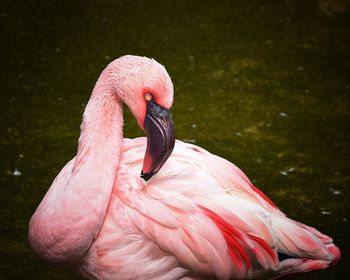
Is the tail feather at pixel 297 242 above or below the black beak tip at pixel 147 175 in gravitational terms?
below

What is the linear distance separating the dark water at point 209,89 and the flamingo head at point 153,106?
100 centimetres

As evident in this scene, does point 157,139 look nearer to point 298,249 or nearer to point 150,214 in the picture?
point 150,214

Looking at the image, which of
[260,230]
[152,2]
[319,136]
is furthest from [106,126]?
[152,2]

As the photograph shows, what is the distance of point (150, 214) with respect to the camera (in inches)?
96.5

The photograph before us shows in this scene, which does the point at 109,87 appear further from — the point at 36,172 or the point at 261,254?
the point at 36,172

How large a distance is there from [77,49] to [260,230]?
2.79 meters

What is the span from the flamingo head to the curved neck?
0.59ft

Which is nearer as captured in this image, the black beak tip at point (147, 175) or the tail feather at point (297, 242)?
the black beak tip at point (147, 175)

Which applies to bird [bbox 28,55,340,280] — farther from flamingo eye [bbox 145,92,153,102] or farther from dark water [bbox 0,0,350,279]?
dark water [bbox 0,0,350,279]

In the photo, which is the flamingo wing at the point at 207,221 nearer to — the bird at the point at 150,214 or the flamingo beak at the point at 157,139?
the bird at the point at 150,214

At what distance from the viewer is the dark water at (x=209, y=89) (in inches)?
144

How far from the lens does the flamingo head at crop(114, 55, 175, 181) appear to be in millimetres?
2385

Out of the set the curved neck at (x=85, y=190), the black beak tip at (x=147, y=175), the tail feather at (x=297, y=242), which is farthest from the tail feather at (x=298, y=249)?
the curved neck at (x=85, y=190)

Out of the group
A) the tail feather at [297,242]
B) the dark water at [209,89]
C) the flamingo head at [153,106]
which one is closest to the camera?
the flamingo head at [153,106]
